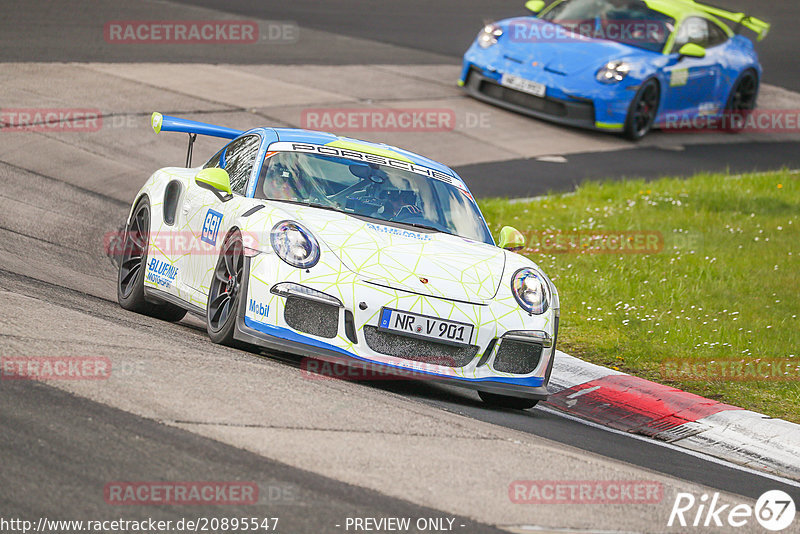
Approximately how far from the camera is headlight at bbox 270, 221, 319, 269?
6.68 metres

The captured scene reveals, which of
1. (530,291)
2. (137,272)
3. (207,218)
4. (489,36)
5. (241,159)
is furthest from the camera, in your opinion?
(489,36)

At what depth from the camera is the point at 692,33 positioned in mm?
18734

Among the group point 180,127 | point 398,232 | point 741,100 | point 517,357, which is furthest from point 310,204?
point 741,100

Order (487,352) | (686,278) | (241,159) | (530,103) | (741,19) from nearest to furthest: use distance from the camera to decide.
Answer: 1. (487,352)
2. (241,159)
3. (686,278)
4. (530,103)
5. (741,19)

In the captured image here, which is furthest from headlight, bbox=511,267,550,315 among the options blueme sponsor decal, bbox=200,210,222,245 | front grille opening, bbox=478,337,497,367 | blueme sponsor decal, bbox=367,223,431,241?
blueme sponsor decal, bbox=200,210,222,245

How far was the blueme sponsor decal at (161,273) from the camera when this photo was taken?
791 centimetres

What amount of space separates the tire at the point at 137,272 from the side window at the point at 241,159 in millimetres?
686

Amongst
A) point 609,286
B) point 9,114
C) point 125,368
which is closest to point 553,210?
point 609,286

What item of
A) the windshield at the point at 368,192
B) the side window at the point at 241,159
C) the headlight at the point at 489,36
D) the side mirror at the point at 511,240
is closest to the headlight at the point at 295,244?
the windshield at the point at 368,192

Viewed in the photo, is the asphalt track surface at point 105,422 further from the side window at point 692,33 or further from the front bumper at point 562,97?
the side window at point 692,33

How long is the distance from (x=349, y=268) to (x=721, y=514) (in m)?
2.44

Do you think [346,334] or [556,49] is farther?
[556,49]

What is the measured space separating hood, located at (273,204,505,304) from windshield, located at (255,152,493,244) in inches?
9.1

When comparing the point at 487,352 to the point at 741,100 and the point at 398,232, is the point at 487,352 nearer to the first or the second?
the point at 398,232
